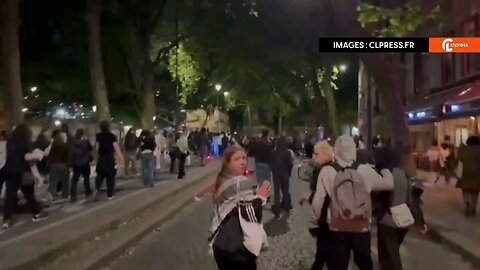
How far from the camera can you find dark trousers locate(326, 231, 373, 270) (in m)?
6.90

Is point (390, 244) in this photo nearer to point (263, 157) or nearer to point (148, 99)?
point (263, 157)

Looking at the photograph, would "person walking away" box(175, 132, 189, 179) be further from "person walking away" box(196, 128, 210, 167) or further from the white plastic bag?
the white plastic bag

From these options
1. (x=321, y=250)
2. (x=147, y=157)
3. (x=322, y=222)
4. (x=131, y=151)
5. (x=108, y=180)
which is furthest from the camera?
(x=131, y=151)

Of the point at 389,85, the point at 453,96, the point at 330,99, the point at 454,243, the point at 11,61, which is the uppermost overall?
the point at 330,99

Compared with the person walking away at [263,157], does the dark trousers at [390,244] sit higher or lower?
lower

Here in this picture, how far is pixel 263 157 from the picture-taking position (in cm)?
1647

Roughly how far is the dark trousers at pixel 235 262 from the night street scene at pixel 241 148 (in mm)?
10

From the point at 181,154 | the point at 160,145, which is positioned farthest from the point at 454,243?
the point at 160,145

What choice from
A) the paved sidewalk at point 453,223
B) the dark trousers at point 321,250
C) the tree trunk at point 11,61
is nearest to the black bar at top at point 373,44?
the paved sidewalk at point 453,223

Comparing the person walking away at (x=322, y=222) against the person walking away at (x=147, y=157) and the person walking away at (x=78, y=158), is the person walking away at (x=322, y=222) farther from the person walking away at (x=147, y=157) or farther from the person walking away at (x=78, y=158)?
the person walking away at (x=147, y=157)

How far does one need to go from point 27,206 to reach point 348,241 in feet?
30.6

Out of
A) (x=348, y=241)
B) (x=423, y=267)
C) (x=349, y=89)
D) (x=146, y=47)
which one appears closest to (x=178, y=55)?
(x=146, y=47)

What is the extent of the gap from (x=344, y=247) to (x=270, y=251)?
4.50 meters

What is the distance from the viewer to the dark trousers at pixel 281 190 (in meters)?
15.7
